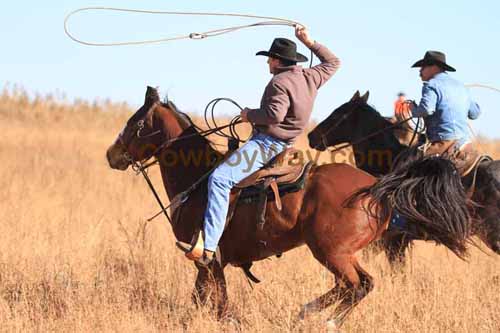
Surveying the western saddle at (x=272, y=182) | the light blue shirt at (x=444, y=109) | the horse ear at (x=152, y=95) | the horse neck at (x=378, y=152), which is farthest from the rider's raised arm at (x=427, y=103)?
the horse ear at (x=152, y=95)

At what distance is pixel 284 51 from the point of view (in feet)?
23.0

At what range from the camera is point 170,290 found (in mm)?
8281

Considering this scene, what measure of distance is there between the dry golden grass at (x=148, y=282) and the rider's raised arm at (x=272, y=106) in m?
1.75

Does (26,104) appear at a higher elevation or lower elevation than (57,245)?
lower

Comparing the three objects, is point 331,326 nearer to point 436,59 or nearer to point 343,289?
point 343,289

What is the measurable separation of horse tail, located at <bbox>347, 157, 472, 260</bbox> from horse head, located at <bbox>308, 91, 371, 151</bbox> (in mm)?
3168

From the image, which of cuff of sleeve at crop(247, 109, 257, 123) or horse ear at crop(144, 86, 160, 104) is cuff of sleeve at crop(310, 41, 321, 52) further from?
horse ear at crop(144, 86, 160, 104)

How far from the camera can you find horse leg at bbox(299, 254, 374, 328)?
6.67m

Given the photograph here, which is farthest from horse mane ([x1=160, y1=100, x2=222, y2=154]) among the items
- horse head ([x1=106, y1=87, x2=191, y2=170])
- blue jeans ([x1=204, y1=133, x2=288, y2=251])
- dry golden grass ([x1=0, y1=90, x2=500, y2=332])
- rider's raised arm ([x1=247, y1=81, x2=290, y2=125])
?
dry golden grass ([x1=0, y1=90, x2=500, y2=332])

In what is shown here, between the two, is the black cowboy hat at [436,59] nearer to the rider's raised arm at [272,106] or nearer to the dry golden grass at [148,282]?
the dry golden grass at [148,282]

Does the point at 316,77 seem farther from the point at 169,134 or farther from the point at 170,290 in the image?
the point at 170,290

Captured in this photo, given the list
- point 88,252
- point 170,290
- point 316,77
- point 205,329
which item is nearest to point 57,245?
point 88,252

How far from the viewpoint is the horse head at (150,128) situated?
7.88 metres

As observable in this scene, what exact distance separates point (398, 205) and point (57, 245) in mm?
5295
